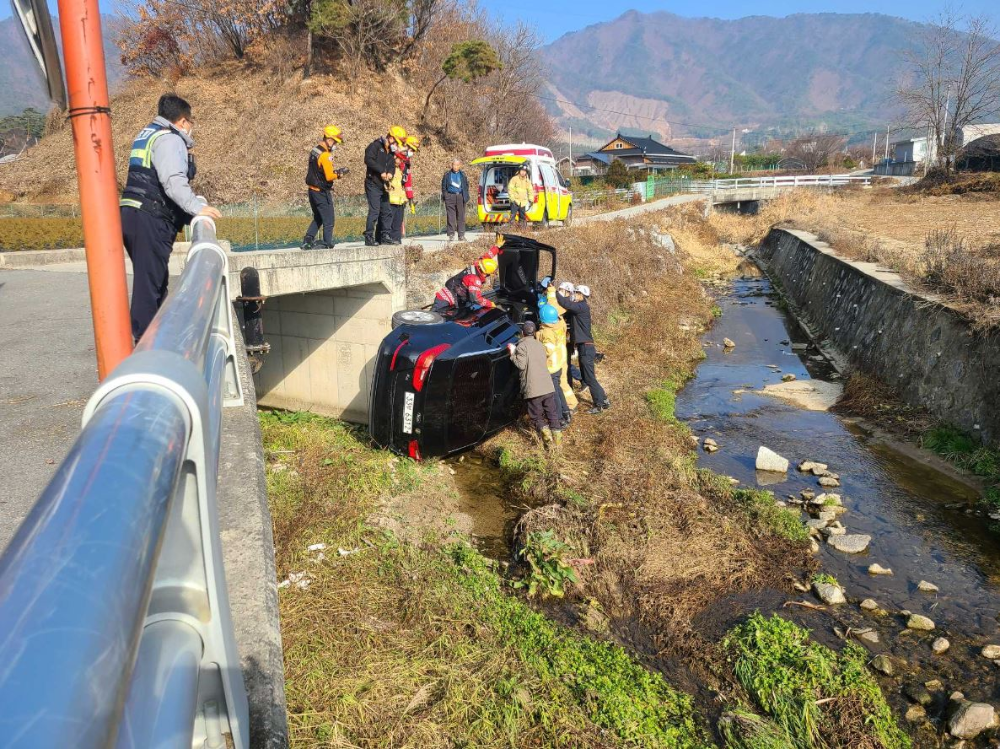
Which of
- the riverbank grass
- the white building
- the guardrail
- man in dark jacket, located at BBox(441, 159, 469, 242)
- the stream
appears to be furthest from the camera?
the white building

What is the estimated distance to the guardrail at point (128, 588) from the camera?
1.87ft

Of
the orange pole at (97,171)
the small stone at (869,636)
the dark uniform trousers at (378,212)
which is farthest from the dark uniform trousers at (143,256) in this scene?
the dark uniform trousers at (378,212)

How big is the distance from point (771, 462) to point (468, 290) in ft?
15.0

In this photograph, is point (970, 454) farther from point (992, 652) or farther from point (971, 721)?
point (971, 721)

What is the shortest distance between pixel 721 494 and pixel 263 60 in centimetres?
4003

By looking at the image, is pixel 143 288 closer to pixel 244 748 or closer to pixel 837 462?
pixel 244 748

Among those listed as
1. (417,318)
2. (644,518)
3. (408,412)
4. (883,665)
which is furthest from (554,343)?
(883,665)

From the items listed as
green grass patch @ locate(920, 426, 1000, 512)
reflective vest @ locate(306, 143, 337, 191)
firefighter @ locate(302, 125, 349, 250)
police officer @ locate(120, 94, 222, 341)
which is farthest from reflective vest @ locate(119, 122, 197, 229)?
green grass patch @ locate(920, 426, 1000, 512)

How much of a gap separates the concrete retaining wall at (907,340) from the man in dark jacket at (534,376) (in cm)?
554

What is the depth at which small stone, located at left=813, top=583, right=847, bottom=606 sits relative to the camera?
20.5ft

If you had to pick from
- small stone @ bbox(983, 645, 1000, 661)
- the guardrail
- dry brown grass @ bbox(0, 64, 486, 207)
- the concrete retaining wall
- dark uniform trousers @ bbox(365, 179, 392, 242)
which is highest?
dry brown grass @ bbox(0, 64, 486, 207)

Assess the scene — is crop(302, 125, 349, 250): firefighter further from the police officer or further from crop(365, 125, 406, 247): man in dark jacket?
the police officer

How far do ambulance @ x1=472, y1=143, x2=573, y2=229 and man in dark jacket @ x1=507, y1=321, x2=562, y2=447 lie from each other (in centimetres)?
1160

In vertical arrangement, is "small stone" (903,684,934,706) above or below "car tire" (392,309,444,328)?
below
